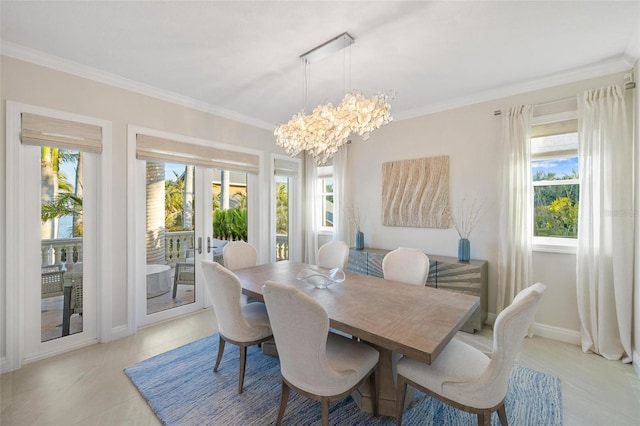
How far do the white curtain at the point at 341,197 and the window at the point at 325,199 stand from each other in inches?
13.4

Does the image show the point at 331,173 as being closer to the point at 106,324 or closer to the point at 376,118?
the point at 376,118

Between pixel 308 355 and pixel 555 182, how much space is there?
→ 3.22 m

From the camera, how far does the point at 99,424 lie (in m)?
1.77

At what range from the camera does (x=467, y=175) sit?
3.44 meters

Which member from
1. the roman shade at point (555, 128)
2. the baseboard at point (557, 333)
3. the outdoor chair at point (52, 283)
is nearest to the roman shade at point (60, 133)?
the outdoor chair at point (52, 283)

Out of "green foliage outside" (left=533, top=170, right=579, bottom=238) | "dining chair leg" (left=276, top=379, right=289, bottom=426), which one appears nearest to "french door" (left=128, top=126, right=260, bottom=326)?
"dining chair leg" (left=276, top=379, right=289, bottom=426)

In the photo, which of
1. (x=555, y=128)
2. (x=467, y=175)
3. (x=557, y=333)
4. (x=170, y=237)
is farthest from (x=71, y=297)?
(x=555, y=128)

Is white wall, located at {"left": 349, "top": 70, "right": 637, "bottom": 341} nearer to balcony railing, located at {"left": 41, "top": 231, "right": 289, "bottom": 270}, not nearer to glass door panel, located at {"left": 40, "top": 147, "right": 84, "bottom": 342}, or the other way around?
balcony railing, located at {"left": 41, "top": 231, "right": 289, "bottom": 270}

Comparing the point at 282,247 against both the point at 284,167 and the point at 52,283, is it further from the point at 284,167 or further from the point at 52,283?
the point at 52,283

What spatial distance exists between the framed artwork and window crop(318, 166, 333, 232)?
→ 1.13 m

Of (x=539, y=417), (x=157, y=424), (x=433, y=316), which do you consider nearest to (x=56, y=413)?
(x=157, y=424)

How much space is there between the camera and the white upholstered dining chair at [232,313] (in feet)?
6.49

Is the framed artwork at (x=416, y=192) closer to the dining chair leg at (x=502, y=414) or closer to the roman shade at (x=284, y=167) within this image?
the roman shade at (x=284, y=167)

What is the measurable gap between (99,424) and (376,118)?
2821 mm
